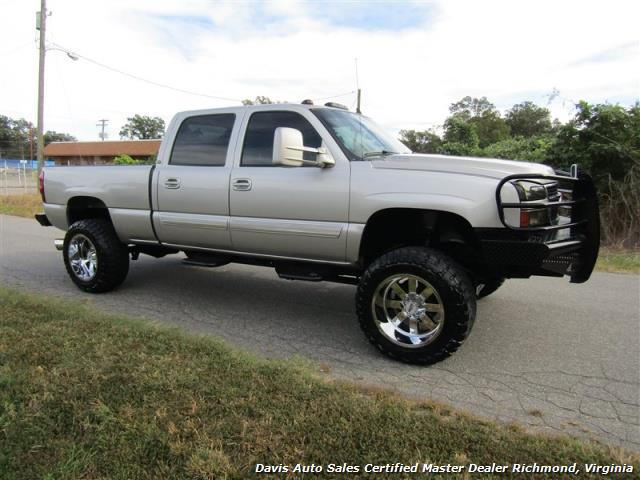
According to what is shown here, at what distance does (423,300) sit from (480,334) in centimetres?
99

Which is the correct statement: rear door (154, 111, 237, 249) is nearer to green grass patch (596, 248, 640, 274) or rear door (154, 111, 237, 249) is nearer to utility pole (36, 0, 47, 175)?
green grass patch (596, 248, 640, 274)

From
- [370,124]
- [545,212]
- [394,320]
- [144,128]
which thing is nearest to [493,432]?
[394,320]

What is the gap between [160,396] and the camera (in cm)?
284

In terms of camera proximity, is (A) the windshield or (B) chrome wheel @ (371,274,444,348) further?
(A) the windshield

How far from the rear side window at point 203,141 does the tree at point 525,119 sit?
44006 mm

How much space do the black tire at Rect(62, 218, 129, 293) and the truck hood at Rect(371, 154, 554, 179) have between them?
3218mm

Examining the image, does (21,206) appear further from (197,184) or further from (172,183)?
(197,184)

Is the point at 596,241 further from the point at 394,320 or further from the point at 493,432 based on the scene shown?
the point at 493,432

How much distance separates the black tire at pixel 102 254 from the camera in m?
5.29

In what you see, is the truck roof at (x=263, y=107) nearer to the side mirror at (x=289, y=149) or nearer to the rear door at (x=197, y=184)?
the rear door at (x=197, y=184)

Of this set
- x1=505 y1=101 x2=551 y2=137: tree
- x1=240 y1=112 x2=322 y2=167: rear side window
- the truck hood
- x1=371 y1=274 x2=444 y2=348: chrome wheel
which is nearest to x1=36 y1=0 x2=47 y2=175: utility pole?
x1=240 y1=112 x2=322 y2=167: rear side window

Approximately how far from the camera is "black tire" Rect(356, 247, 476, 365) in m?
3.43

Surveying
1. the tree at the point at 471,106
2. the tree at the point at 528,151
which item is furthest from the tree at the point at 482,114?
the tree at the point at 528,151

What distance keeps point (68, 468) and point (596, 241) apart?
387 cm
